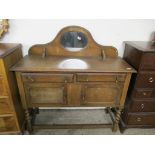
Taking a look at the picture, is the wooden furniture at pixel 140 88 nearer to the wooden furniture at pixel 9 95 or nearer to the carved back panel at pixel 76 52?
the carved back panel at pixel 76 52

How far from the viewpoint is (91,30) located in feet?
5.25

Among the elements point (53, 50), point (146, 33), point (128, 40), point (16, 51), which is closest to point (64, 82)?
point (53, 50)

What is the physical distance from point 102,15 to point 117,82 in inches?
30.3

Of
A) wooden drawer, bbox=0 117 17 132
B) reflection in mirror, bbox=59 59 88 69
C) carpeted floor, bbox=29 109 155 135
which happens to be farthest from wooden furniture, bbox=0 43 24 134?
reflection in mirror, bbox=59 59 88 69

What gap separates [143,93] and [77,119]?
0.95 metres

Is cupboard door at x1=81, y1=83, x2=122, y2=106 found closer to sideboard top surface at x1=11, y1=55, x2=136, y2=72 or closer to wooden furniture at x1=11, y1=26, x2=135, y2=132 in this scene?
wooden furniture at x1=11, y1=26, x2=135, y2=132

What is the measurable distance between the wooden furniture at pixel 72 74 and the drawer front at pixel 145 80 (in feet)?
0.45

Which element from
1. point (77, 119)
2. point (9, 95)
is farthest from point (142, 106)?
point (9, 95)

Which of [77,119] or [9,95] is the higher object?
[9,95]

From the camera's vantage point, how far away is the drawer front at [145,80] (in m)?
1.36

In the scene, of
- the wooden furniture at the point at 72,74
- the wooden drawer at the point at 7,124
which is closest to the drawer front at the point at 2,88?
the wooden furniture at the point at 72,74

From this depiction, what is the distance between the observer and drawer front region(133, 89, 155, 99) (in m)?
1.44

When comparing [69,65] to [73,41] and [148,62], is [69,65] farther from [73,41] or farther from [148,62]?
[148,62]

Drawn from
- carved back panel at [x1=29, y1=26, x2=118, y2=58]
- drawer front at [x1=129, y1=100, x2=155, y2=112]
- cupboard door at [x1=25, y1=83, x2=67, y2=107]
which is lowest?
drawer front at [x1=129, y1=100, x2=155, y2=112]
